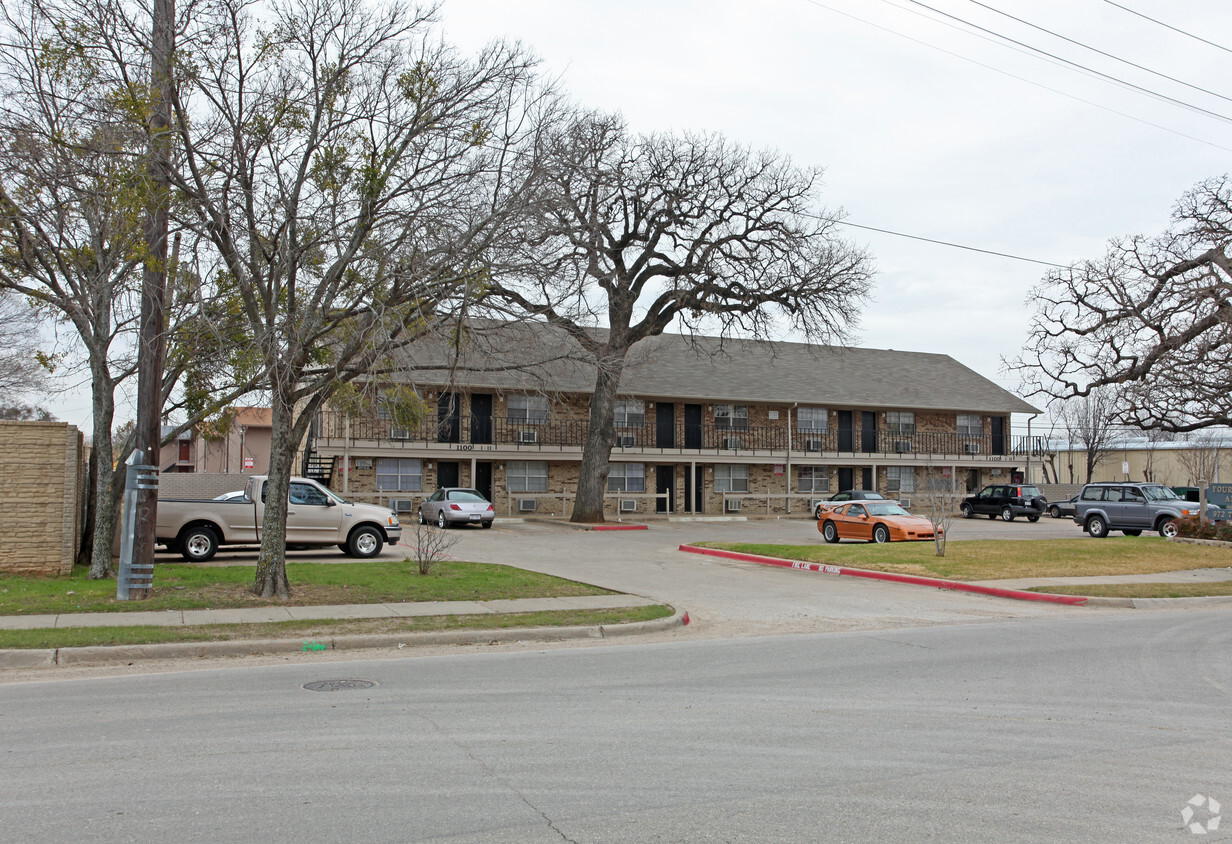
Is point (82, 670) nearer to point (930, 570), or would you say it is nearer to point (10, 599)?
point (10, 599)

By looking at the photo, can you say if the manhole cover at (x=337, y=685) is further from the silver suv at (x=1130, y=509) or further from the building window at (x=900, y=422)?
the building window at (x=900, y=422)

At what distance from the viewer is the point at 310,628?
37.2 ft

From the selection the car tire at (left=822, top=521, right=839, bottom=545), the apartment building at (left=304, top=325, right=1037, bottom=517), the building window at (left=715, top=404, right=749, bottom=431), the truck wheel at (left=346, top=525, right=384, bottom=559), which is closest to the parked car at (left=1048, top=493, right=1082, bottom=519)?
the apartment building at (left=304, top=325, right=1037, bottom=517)

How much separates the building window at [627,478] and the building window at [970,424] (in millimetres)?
17828

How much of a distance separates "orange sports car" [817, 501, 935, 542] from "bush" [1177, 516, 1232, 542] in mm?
A: 7538

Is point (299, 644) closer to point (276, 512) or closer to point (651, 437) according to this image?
point (276, 512)

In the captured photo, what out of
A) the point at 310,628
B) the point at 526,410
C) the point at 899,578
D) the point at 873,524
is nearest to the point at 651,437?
the point at 526,410

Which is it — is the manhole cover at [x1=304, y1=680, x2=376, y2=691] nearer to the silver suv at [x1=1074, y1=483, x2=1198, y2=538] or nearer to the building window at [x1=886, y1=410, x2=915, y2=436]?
the silver suv at [x1=1074, y1=483, x2=1198, y2=538]

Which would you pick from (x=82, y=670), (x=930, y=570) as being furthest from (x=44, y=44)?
(x=930, y=570)

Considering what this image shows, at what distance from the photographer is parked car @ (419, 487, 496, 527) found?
31016mm

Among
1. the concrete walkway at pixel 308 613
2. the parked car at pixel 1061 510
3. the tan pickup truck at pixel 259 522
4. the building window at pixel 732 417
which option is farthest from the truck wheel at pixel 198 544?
the parked car at pixel 1061 510

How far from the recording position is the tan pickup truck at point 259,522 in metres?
19.1

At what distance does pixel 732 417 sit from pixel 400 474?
15564 mm

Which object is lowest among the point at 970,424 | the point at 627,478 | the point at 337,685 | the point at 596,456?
the point at 337,685
